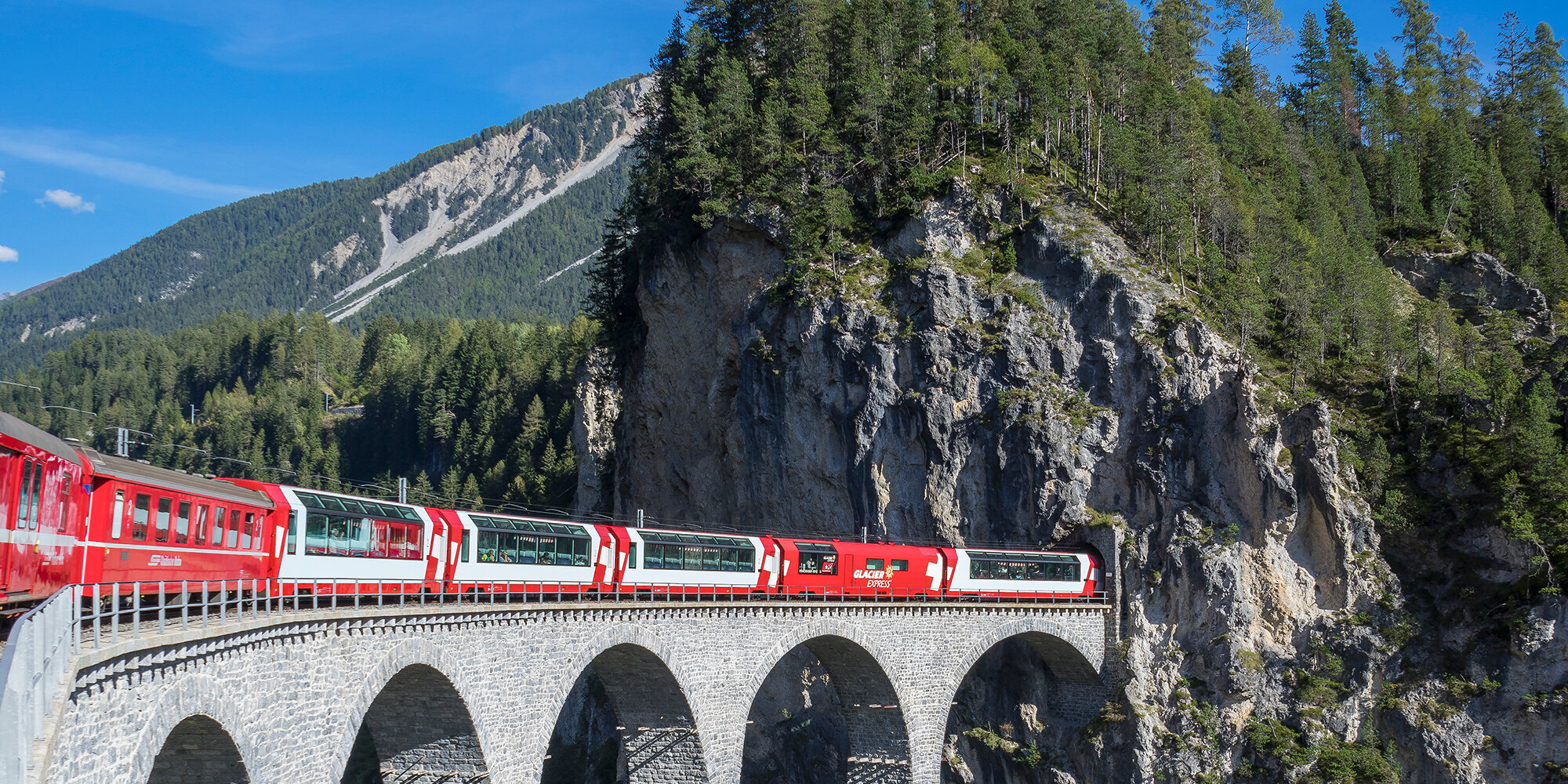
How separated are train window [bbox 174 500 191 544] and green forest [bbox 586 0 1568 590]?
130 ft

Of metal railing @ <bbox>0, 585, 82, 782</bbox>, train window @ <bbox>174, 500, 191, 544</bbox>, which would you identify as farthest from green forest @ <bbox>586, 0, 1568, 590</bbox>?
metal railing @ <bbox>0, 585, 82, 782</bbox>

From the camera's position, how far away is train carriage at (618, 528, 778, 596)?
37.9 meters

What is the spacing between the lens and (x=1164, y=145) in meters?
64.1

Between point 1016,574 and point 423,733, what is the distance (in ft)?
93.0

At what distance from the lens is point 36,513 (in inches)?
830

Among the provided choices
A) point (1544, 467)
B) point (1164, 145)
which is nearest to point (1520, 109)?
point (1164, 145)

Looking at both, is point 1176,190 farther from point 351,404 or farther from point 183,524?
point 351,404

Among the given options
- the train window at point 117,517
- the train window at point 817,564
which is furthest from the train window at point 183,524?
the train window at point 817,564

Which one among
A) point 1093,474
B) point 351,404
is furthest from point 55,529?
point 351,404

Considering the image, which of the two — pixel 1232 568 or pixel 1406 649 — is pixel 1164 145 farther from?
pixel 1406 649

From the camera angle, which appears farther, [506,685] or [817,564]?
[817,564]

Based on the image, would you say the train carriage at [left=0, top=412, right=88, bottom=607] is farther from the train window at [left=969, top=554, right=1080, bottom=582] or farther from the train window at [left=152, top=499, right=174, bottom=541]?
the train window at [left=969, top=554, right=1080, bottom=582]

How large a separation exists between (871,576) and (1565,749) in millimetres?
30508

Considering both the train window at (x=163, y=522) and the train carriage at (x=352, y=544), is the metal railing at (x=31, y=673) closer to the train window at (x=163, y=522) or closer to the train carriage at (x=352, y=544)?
the train window at (x=163, y=522)
